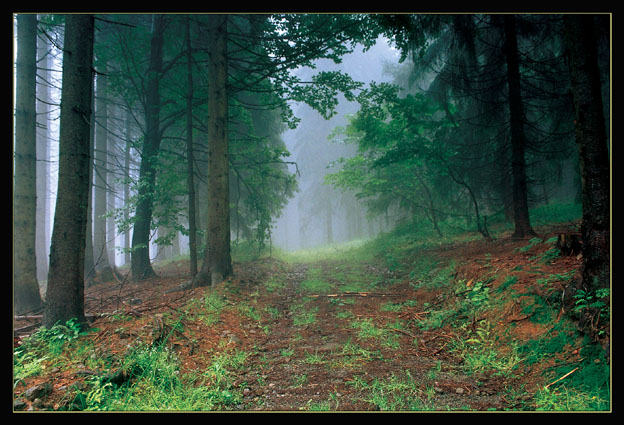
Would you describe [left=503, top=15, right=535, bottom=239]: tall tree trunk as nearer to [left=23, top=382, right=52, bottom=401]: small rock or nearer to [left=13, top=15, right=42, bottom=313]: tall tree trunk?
[left=23, top=382, right=52, bottom=401]: small rock

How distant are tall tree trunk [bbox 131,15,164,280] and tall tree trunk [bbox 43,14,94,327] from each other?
5125 mm

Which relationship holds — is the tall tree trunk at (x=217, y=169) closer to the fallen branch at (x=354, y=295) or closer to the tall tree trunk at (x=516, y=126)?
the fallen branch at (x=354, y=295)

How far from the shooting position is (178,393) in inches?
107

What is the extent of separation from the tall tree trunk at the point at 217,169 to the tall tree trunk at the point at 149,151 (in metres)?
3.05

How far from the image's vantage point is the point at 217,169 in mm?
6961

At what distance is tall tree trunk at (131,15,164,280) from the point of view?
353 inches

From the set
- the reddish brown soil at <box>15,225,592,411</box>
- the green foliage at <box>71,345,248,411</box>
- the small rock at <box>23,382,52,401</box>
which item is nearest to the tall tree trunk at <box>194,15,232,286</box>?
the reddish brown soil at <box>15,225,592,411</box>

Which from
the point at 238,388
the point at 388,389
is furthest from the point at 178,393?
the point at 388,389

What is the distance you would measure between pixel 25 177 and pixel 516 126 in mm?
11392

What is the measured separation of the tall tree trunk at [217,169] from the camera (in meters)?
6.88

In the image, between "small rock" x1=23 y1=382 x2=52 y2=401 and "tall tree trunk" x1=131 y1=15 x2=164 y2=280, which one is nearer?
"small rock" x1=23 y1=382 x2=52 y2=401

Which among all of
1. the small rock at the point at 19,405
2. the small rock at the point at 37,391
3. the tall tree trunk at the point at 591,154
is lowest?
the small rock at the point at 19,405

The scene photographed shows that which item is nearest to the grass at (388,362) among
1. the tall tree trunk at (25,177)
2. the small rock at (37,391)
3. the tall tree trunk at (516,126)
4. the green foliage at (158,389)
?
the green foliage at (158,389)

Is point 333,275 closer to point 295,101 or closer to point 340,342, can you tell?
point 340,342
